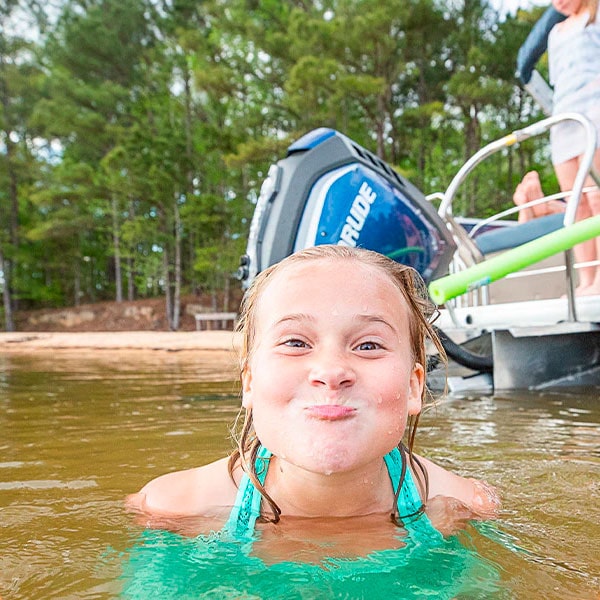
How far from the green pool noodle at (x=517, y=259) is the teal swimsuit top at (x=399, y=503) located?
2.64 ft

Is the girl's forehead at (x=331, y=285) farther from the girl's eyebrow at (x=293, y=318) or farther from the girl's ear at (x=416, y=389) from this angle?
the girl's ear at (x=416, y=389)

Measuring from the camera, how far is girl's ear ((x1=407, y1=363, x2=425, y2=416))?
4.45ft

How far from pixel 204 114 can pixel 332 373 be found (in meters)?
20.9

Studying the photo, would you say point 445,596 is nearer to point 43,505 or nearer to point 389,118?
point 43,505

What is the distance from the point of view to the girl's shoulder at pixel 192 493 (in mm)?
1556

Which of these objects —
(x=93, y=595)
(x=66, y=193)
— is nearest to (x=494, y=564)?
(x=93, y=595)

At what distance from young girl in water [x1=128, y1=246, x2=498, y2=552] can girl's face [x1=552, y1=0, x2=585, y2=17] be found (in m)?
2.98

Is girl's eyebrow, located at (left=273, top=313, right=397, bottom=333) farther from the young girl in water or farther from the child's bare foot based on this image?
the child's bare foot

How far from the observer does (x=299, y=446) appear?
118 centimetres

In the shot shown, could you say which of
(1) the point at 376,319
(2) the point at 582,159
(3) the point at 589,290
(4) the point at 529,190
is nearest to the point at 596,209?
(2) the point at 582,159

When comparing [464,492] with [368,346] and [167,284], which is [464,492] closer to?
[368,346]

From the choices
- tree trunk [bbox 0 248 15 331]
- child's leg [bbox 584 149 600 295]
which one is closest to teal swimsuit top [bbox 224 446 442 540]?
child's leg [bbox 584 149 600 295]

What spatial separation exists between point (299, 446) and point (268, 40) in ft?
51.0

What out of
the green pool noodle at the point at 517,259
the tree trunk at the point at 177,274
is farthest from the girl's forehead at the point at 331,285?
the tree trunk at the point at 177,274
